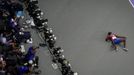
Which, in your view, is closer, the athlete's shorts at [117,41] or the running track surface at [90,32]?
the running track surface at [90,32]

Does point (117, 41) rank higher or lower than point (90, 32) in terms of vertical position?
lower

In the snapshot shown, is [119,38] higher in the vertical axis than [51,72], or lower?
higher

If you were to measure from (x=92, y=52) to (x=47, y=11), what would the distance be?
3.38 feet

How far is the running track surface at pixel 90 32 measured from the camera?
5105 millimetres

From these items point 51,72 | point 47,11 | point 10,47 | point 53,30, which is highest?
point 47,11

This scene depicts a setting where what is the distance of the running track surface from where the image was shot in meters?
5.11

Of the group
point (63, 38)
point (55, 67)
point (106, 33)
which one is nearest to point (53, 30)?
point (63, 38)

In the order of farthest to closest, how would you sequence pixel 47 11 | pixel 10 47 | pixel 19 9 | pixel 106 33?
1. pixel 106 33
2. pixel 47 11
3. pixel 19 9
4. pixel 10 47

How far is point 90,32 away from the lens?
213 inches

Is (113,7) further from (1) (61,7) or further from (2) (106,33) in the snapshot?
(1) (61,7)

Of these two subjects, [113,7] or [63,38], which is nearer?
[63,38]

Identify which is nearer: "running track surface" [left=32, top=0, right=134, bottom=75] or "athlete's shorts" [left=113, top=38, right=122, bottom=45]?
"running track surface" [left=32, top=0, right=134, bottom=75]

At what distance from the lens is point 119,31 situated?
18.5 feet

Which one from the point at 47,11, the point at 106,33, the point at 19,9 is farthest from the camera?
the point at 106,33
